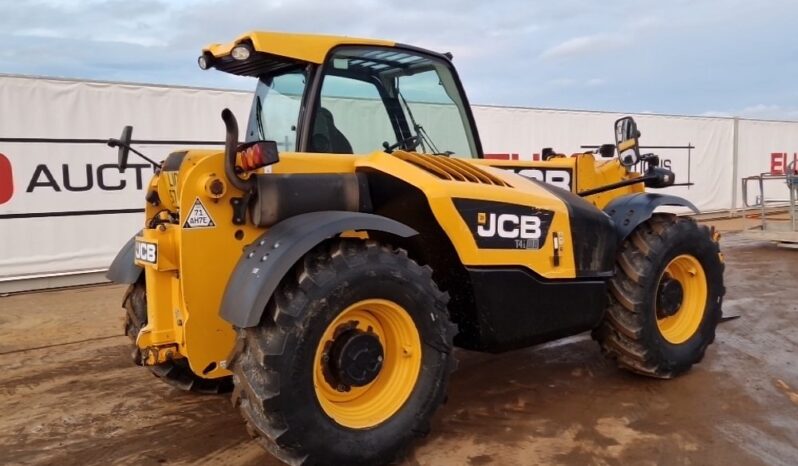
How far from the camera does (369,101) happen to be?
4.09 meters

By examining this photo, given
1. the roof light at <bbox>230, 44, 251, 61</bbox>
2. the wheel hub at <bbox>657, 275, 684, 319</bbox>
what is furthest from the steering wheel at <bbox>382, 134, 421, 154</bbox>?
the wheel hub at <bbox>657, 275, 684, 319</bbox>

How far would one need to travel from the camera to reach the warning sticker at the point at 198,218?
3.06 m

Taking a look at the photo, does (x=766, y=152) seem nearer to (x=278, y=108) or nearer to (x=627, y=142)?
(x=627, y=142)

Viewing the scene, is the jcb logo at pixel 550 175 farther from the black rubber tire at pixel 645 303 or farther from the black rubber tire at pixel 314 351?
the black rubber tire at pixel 314 351

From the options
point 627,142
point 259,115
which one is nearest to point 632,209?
point 627,142

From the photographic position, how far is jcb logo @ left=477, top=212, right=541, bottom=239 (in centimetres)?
348

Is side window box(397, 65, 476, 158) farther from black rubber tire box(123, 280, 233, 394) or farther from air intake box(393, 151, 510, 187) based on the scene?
black rubber tire box(123, 280, 233, 394)

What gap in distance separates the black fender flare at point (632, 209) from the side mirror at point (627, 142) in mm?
284

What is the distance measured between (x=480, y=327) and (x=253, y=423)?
1.32 metres

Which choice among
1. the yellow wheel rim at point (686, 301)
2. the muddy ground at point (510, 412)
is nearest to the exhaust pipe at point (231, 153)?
the muddy ground at point (510, 412)

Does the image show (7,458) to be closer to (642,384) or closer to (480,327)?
(480,327)

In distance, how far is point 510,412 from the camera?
3.91 meters

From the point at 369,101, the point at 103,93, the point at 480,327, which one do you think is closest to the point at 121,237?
the point at 103,93

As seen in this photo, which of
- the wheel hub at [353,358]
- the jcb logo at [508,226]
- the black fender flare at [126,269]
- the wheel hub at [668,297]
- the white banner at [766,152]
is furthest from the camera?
the white banner at [766,152]
